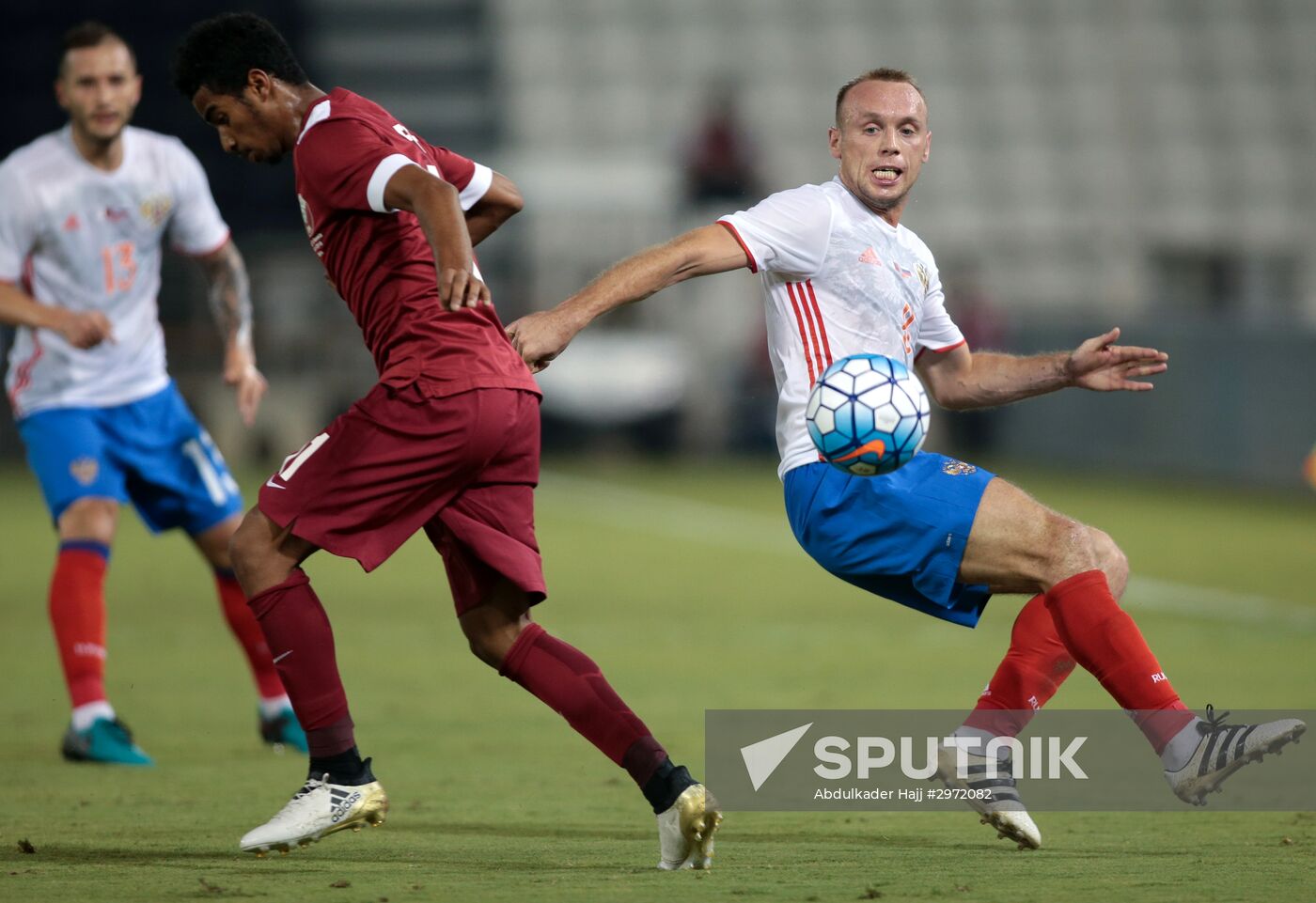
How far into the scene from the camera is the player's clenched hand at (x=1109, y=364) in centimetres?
512

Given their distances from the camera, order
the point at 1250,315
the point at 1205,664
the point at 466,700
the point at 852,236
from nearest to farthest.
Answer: the point at 852,236
the point at 466,700
the point at 1205,664
the point at 1250,315

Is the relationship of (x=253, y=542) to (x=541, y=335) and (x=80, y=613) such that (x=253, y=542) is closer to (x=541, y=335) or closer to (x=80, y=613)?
(x=541, y=335)

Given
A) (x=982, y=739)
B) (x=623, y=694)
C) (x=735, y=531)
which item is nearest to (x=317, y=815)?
(x=982, y=739)

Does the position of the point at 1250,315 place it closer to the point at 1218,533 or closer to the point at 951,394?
the point at 1218,533

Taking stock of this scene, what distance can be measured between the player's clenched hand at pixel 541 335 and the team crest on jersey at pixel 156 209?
2.76 metres

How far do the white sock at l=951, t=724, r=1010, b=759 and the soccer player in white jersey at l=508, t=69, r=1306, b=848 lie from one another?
0.01 metres

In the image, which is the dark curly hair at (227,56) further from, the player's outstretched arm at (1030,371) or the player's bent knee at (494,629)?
the player's outstretched arm at (1030,371)

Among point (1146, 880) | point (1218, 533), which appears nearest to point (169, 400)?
point (1146, 880)

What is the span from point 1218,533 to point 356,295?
36.4 ft

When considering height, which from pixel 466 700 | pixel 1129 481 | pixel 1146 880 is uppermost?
pixel 1146 880

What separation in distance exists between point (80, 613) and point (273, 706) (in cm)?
76

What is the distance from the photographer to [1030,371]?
534cm

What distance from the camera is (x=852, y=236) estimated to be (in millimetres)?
5016

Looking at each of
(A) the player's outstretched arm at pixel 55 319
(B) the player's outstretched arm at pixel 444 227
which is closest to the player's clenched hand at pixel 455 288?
(B) the player's outstretched arm at pixel 444 227
